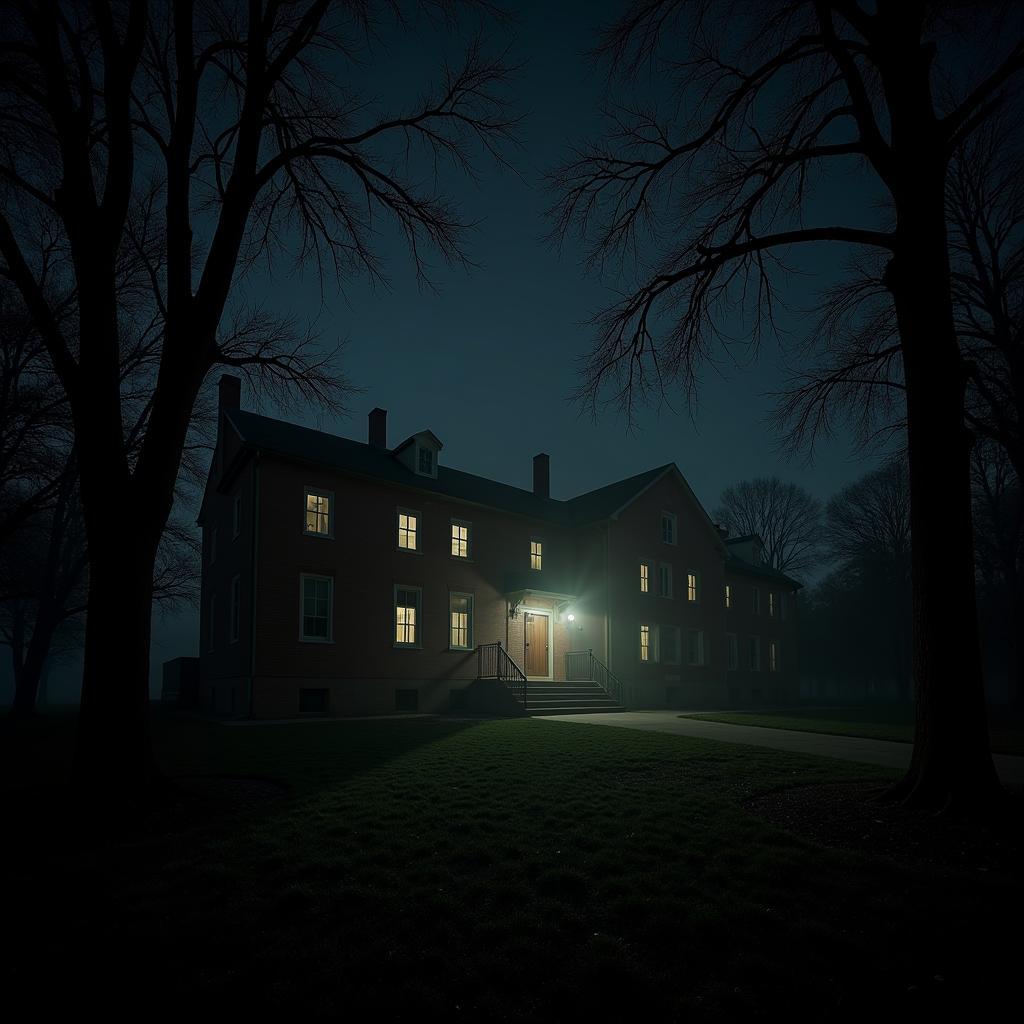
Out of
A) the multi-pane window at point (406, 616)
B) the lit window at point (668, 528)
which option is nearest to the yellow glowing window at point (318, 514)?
the multi-pane window at point (406, 616)

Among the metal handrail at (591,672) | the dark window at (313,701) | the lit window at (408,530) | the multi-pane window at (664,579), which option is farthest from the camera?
the multi-pane window at (664,579)

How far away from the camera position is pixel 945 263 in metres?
6.73

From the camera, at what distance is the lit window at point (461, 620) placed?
21531 millimetres

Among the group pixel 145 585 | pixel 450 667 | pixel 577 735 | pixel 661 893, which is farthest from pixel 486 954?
pixel 450 667

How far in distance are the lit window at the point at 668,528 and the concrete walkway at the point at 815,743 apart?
40.0 feet

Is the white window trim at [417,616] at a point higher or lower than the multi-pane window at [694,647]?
higher

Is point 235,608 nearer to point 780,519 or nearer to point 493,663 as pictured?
point 493,663

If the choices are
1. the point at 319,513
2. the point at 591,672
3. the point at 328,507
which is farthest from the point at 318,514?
the point at 591,672

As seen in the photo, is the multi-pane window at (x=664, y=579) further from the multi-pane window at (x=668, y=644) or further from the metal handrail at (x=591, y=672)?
the metal handrail at (x=591, y=672)

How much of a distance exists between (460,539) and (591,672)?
22.0 feet

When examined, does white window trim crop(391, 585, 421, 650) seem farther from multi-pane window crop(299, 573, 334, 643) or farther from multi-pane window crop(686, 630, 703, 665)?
multi-pane window crop(686, 630, 703, 665)

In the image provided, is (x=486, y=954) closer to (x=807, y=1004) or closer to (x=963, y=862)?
(x=807, y=1004)

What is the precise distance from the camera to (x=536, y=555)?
2484cm

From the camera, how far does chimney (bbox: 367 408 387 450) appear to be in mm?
23812
